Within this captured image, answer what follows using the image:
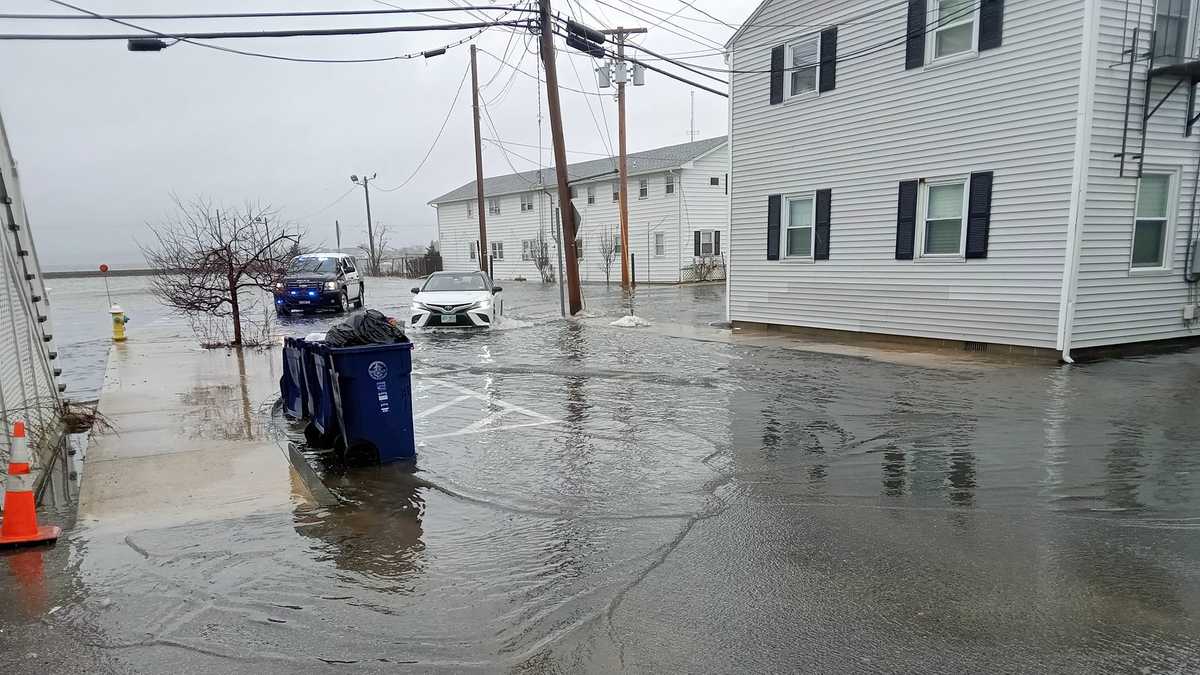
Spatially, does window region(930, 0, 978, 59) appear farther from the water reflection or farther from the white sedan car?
the water reflection

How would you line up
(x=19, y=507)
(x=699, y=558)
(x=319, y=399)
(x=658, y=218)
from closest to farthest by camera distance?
(x=699, y=558)
(x=19, y=507)
(x=319, y=399)
(x=658, y=218)

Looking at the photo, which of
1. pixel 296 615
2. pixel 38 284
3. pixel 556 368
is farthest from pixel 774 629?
pixel 38 284

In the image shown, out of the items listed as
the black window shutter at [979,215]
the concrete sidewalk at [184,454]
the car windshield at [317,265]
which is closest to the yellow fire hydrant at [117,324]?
the concrete sidewalk at [184,454]

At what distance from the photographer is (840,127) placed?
1416cm

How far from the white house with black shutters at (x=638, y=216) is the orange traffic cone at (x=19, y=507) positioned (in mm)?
27105

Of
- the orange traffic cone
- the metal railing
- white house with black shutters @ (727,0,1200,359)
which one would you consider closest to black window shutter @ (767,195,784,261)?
white house with black shutters @ (727,0,1200,359)

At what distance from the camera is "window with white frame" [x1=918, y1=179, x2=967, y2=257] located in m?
12.5

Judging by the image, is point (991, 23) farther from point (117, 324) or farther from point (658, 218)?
point (658, 218)

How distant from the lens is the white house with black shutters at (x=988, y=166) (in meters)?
10.9

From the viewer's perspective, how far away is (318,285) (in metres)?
23.2

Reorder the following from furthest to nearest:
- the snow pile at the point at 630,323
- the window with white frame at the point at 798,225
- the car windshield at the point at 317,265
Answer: the car windshield at the point at 317,265 < the snow pile at the point at 630,323 < the window with white frame at the point at 798,225

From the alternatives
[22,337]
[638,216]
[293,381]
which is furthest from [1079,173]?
[638,216]

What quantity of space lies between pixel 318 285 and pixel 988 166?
18.9m

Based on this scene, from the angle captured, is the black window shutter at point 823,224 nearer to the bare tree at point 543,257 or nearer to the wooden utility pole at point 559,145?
the wooden utility pole at point 559,145
